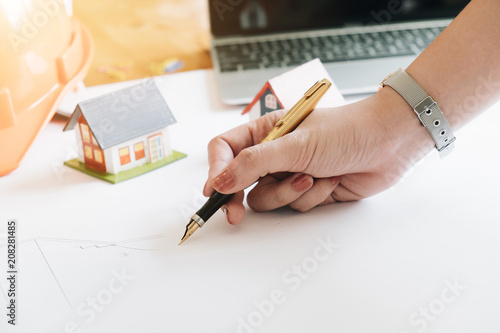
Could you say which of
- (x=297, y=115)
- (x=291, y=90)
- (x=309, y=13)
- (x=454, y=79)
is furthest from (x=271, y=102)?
(x=309, y=13)

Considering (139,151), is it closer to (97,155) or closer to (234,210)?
(97,155)

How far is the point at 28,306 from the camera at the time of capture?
554mm

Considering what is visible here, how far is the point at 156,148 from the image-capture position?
0.82m

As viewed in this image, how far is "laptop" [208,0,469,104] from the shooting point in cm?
→ 108

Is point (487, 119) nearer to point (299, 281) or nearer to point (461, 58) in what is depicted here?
point (461, 58)

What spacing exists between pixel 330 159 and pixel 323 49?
1.61ft

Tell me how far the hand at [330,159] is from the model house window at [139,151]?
0.42ft

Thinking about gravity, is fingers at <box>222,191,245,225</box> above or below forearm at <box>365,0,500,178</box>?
below

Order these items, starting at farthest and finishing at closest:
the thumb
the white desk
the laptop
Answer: the laptop < the thumb < the white desk

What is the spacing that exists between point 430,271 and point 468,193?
19 cm

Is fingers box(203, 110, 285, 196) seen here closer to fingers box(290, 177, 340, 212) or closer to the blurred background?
fingers box(290, 177, 340, 212)

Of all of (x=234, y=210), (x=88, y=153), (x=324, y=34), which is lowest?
(x=88, y=153)

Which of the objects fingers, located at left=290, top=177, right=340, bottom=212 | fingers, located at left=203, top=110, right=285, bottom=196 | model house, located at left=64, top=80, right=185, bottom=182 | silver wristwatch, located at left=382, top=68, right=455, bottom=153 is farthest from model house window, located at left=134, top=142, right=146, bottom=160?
silver wristwatch, located at left=382, top=68, right=455, bottom=153

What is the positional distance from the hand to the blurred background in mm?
466
